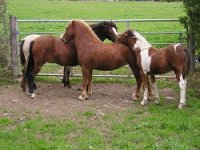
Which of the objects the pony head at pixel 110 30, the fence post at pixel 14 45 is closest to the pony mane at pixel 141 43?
the pony head at pixel 110 30

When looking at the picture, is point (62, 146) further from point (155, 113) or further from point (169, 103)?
point (169, 103)

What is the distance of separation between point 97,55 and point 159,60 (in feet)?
4.54

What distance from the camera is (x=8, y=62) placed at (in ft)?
37.0

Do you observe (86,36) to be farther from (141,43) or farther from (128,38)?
(141,43)

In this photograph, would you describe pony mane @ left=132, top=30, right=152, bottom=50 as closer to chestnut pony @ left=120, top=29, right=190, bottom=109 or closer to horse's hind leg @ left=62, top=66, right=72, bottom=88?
chestnut pony @ left=120, top=29, right=190, bottom=109

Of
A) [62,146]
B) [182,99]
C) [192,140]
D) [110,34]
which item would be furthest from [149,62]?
[62,146]

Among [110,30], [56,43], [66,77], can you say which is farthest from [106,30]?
[66,77]

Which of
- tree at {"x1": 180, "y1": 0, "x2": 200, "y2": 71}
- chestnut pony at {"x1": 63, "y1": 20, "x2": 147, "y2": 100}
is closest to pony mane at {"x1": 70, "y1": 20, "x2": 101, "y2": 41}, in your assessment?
chestnut pony at {"x1": 63, "y1": 20, "x2": 147, "y2": 100}

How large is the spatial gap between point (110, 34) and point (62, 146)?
3.91 m

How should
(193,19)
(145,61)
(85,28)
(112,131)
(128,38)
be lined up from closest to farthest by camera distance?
1. (112,131)
2. (145,61)
3. (128,38)
4. (193,19)
5. (85,28)

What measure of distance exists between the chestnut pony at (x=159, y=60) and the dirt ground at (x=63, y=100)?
2.51ft

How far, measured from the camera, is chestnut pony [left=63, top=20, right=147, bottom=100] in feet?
29.3

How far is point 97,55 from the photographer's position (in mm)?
8938

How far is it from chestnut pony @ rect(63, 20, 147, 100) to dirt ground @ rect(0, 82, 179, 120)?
400 millimetres
